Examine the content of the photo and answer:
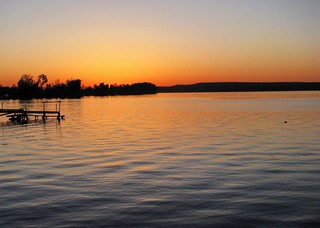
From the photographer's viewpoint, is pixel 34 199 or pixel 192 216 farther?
pixel 34 199

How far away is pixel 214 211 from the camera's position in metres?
12.7

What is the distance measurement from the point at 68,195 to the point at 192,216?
18.3 ft

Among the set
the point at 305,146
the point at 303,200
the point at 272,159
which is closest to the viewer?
the point at 303,200

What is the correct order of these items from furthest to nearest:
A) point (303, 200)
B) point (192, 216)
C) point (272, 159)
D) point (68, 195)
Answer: point (272, 159) < point (68, 195) < point (303, 200) < point (192, 216)

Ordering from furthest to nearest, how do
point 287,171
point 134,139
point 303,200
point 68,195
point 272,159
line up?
point 134,139
point 272,159
point 287,171
point 68,195
point 303,200

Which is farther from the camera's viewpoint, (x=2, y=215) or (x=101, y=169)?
(x=101, y=169)

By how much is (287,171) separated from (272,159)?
3.64m

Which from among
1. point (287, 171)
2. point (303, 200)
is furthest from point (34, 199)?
point (287, 171)

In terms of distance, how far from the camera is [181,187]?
16188 millimetres

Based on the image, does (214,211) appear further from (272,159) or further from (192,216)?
(272,159)

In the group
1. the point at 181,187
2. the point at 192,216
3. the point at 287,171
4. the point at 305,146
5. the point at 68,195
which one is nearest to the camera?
the point at 192,216

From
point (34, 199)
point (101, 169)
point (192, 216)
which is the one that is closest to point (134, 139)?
point (101, 169)

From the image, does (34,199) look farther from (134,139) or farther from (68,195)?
(134,139)

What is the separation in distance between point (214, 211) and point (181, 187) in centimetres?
358
